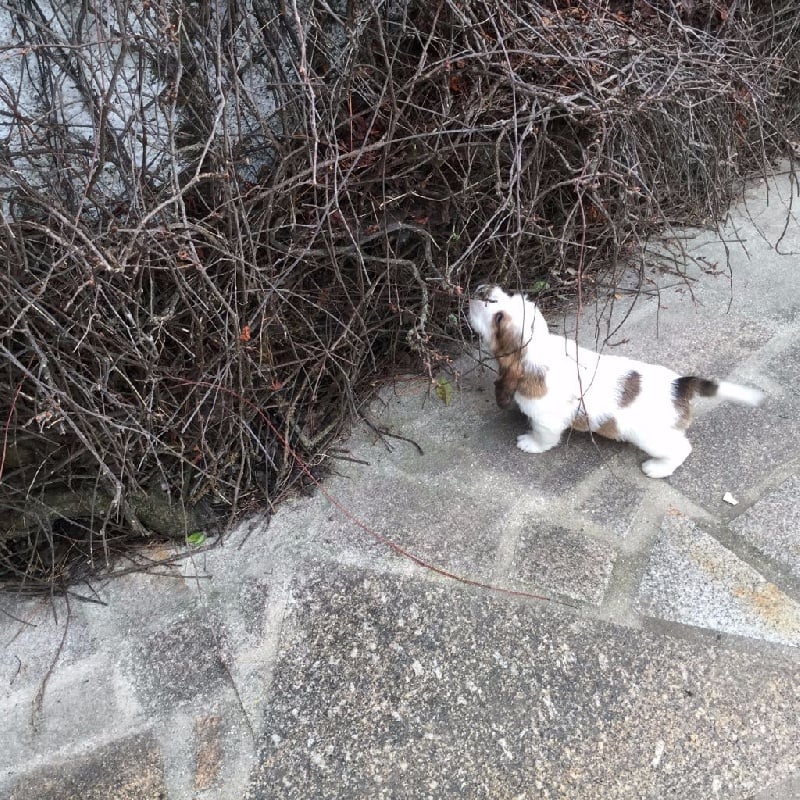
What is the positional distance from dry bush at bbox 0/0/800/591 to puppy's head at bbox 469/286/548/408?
194 mm

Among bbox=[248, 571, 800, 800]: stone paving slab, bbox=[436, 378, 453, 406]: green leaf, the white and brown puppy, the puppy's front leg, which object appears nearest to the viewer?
bbox=[248, 571, 800, 800]: stone paving slab

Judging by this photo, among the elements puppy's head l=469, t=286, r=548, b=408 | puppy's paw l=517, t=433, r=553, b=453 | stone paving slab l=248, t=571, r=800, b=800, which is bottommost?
stone paving slab l=248, t=571, r=800, b=800

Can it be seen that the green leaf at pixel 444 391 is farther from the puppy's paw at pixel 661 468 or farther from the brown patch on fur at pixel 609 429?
the puppy's paw at pixel 661 468

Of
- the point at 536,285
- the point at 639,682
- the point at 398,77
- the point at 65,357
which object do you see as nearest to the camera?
the point at 639,682

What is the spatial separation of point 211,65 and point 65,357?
3.46 ft

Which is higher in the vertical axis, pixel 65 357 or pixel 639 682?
pixel 65 357

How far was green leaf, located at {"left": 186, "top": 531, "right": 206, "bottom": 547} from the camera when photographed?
91.8 inches

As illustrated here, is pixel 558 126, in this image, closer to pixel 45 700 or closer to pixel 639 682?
pixel 639 682

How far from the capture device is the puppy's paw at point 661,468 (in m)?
2.36

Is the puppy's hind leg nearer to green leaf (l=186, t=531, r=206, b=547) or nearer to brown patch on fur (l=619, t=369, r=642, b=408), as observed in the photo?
brown patch on fur (l=619, t=369, r=642, b=408)

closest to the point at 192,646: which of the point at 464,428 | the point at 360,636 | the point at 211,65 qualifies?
the point at 360,636

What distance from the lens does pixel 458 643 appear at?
1974 mm

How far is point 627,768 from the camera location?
171cm

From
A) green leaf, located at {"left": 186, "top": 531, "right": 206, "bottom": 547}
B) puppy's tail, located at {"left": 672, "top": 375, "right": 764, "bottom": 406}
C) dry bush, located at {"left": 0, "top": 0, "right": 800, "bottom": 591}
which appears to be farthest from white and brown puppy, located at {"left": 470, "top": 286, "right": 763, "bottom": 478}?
green leaf, located at {"left": 186, "top": 531, "right": 206, "bottom": 547}
